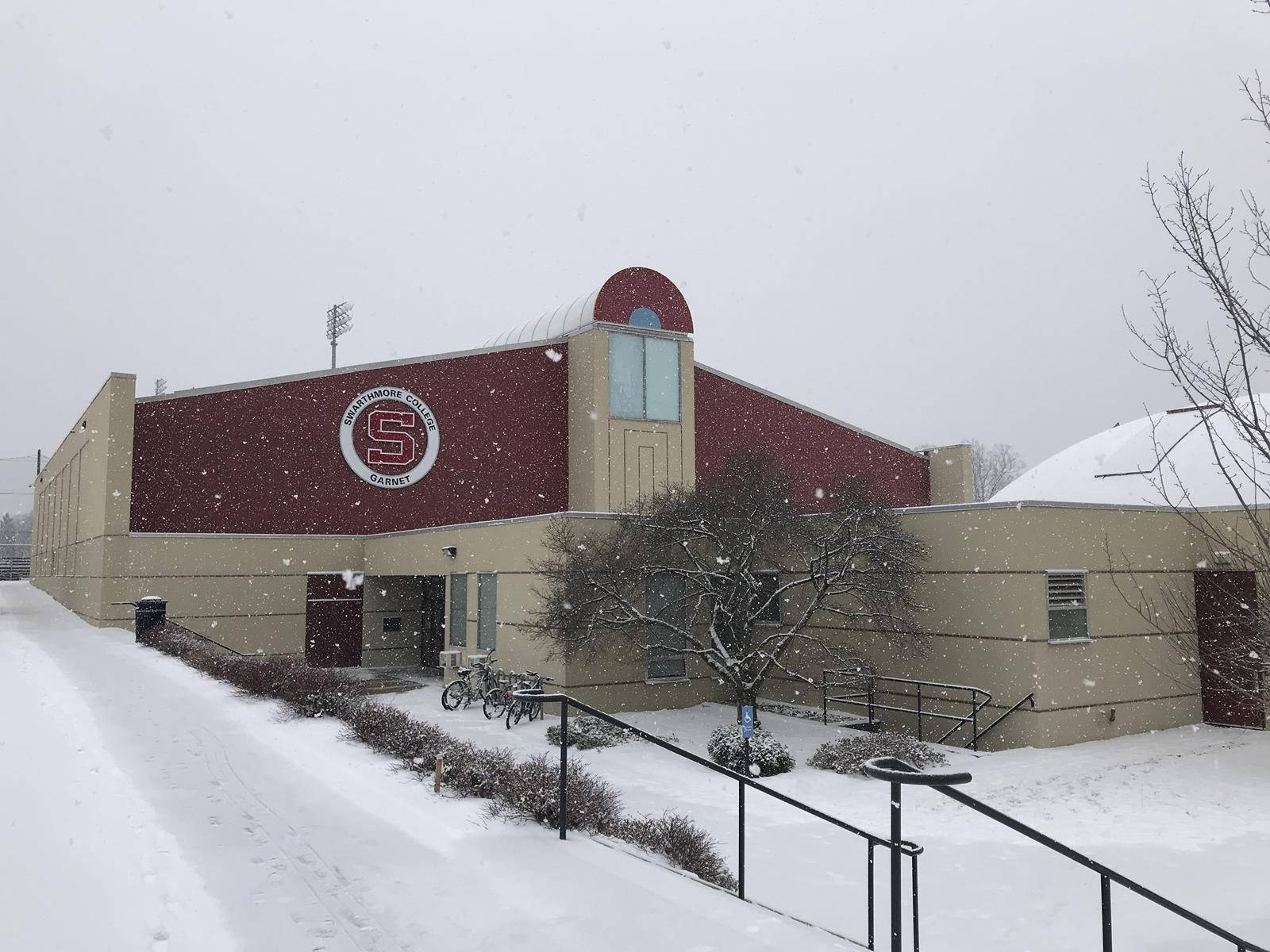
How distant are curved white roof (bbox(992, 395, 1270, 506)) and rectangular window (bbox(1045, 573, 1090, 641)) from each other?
424 centimetres

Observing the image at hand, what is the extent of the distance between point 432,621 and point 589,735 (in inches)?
578

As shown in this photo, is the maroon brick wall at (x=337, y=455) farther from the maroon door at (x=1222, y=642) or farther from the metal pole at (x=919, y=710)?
the maroon door at (x=1222, y=642)

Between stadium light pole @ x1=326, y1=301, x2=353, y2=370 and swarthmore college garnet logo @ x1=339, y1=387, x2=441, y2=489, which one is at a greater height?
stadium light pole @ x1=326, y1=301, x2=353, y2=370

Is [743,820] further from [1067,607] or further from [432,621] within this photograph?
Result: [432,621]

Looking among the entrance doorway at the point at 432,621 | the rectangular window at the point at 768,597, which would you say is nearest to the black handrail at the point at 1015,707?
the rectangular window at the point at 768,597

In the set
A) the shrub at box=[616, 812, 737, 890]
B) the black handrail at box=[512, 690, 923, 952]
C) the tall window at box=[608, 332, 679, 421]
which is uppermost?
the tall window at box=[608, 332, 679, 421]

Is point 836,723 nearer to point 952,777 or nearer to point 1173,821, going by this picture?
point 1173,821

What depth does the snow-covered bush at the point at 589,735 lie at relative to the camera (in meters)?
15.0

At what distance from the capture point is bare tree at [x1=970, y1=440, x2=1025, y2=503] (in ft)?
306

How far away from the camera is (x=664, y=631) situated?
18422 mm

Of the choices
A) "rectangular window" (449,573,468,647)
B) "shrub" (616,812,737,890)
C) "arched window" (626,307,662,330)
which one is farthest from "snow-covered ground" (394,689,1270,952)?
"arched window" (626,307,662,330)

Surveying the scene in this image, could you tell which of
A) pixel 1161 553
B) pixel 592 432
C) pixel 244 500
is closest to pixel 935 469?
pixel 592 432

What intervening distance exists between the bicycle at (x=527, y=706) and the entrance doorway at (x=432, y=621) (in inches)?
443

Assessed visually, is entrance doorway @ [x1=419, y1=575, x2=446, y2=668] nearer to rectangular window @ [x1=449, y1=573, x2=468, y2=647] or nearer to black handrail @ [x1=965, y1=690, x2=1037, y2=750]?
rectangular window @ [x1=449, y1=573, x2=468, y2=647]
